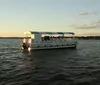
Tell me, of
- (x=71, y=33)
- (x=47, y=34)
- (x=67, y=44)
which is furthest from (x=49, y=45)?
(x=71, y=33)

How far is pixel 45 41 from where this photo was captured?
54719 millimetres

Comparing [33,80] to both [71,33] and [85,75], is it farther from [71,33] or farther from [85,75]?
[71,33]

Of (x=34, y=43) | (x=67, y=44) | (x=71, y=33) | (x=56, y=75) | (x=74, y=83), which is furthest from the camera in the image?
(x=71, y=33)

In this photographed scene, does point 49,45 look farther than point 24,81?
Yes

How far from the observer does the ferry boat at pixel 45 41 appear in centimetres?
5226

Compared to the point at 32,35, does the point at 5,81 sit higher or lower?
lower

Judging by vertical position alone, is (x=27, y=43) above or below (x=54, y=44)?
above

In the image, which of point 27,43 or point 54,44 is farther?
point 54,44

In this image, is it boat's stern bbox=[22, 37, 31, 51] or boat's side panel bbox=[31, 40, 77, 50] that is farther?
boat's side panel bbox=[31, 40, 77, 50]

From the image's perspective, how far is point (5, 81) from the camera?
59.8 ft

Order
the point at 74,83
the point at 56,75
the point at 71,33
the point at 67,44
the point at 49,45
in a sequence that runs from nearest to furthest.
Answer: the point at 74,83 < the point at 56,75 < the point at 49,45 < the point at 67,44 < the point at 71,33

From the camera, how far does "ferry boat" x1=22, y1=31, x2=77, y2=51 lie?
2057 inches

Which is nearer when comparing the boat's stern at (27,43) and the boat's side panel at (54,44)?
the boat's stern at (27,43)

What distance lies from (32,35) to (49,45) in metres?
6.22
